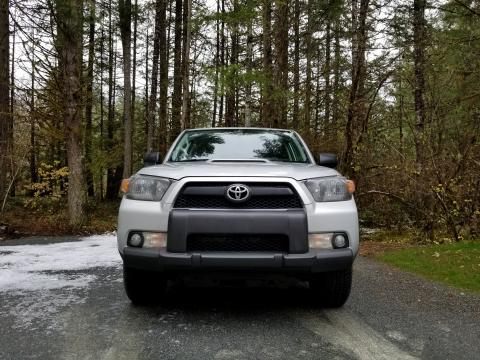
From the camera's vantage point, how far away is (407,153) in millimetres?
11023

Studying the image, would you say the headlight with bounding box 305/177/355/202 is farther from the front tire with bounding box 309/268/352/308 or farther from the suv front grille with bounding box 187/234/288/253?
the front tire with bounding box 309/268/352/308

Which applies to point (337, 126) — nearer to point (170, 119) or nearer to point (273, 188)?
Result: point (170, 119)

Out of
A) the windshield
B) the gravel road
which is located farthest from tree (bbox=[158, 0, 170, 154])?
the windshield

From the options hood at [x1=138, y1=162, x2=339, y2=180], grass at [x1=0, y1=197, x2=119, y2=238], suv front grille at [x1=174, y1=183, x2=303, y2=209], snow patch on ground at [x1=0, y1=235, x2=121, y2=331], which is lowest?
grass at [x1=0, y1=197, x2=119, y2=238]

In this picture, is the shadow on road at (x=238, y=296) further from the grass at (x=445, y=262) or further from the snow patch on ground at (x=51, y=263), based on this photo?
the grass at (x=445, y=262)

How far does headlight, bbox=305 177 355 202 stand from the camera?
3.81 meters

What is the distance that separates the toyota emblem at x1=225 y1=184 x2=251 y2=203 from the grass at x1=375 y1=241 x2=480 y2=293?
128 inches

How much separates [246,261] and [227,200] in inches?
20.1

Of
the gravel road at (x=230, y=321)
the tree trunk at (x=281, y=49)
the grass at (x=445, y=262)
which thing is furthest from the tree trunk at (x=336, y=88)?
the gravel road at (x=230, y=321)

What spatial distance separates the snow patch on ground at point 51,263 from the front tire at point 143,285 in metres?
1.18

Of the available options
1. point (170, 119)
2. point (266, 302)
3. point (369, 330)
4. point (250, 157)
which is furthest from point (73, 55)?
point (170, 119)

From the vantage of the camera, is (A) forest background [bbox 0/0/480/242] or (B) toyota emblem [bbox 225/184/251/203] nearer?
(B) toyota emblem [bbox 225/184/251/203]

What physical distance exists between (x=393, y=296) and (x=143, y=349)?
9.49 feet

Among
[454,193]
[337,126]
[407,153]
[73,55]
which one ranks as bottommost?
[454,193]
